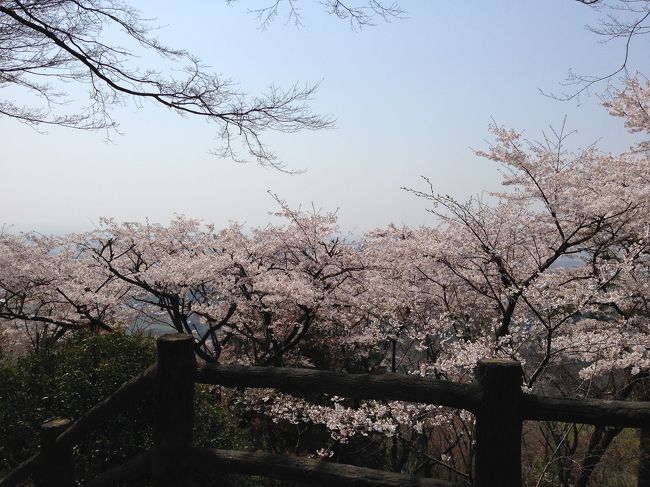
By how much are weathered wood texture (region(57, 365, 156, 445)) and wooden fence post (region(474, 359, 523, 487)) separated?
5.66 feet

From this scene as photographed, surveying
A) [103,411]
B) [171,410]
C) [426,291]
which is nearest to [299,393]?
[171,410]

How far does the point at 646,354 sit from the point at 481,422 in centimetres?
514

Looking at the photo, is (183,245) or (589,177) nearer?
(589,177)

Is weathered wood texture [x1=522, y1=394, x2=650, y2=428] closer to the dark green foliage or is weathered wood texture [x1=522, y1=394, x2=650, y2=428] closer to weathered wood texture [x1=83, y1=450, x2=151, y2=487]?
weathered wood texture [x1=83, y1=450, x2=151, y2=487]

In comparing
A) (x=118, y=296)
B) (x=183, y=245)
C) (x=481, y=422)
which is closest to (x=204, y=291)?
(x=183, y=245)

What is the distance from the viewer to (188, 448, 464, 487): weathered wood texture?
2.44 meters

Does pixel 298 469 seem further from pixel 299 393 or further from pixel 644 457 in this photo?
pixel 644 457

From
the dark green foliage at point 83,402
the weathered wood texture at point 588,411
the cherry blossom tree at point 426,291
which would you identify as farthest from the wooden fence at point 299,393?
the cherry blossom tree at point 426,291

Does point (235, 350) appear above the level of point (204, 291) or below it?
below

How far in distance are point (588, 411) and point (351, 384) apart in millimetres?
1044

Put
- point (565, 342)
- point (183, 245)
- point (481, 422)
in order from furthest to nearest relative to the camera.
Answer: point (183, 245), point (565, 342), point (481, 422)

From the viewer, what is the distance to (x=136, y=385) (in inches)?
113

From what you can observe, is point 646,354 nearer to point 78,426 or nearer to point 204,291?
point 78,426

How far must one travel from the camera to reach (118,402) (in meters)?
2.92
